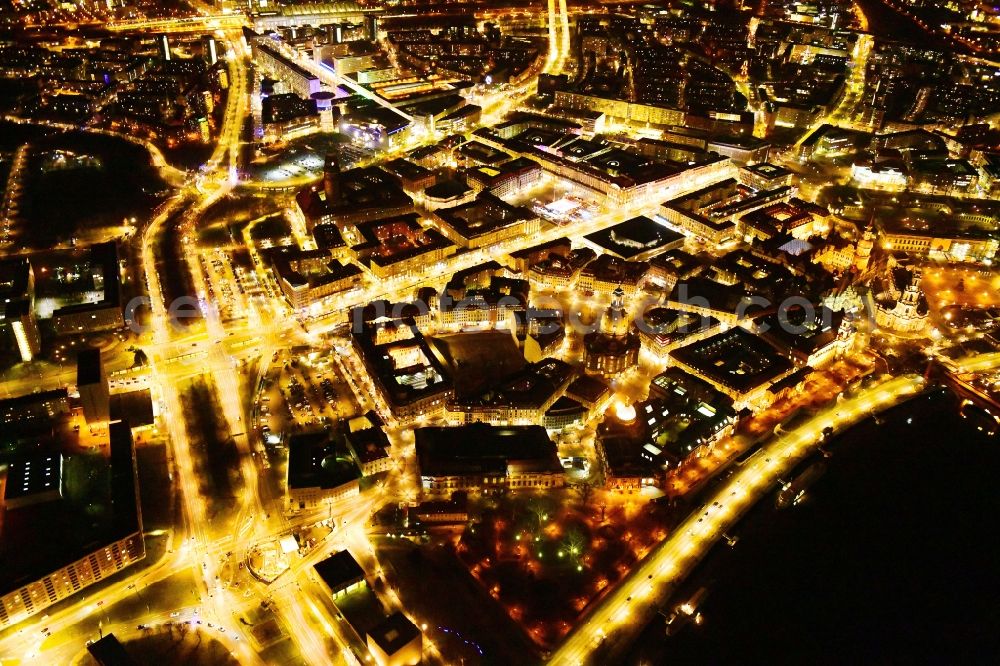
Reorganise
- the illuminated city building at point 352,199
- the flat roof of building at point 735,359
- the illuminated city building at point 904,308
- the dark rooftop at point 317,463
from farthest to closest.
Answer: the illuminated city building at point 352,199
the illuminated city building at point 904,308
the flat roof of building at point 735,359
the dark rooftop at point 317,463

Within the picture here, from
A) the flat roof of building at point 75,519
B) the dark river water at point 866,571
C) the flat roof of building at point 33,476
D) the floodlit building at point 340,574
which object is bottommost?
the dark river water at point 866,571

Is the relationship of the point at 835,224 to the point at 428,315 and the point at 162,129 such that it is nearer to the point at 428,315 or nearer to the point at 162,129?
the point at 428,315

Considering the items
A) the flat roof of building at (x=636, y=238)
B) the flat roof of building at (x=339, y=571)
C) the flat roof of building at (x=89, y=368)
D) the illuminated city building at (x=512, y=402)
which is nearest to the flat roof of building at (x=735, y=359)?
the illuminated city building at (x=512, y=402)

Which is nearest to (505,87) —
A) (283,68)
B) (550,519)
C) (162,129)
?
(283,68)

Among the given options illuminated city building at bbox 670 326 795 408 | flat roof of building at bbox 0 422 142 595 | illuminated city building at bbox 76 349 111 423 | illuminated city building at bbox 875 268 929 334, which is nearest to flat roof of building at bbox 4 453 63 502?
flat roof of building at bbox 0 422 142 595

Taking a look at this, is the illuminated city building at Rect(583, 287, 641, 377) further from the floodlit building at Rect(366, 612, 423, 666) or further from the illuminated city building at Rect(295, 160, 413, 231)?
the illuminated city building at Rect(295, 160, 413, 231)

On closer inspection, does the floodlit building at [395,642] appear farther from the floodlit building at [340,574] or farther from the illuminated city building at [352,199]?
the illuminated city building at [352,199]

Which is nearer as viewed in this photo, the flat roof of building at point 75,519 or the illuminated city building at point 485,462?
the flat roof of building at point 75,519

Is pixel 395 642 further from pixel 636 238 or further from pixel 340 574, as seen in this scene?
pixel 636 238

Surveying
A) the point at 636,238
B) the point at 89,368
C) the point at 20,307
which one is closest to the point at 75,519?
the point at 89,368
